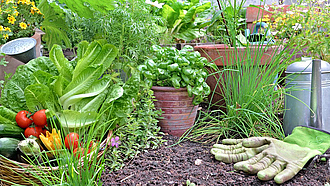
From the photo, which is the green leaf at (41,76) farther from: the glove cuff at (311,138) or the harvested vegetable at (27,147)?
the glove cuff at (311,138)

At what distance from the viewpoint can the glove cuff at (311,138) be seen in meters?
1.72

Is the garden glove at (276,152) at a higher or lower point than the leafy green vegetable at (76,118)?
lower

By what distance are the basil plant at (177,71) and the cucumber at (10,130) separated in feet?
3.01

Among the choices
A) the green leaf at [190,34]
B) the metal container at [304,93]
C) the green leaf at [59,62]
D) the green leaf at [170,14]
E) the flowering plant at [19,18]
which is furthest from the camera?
the green leaf at [190,34]

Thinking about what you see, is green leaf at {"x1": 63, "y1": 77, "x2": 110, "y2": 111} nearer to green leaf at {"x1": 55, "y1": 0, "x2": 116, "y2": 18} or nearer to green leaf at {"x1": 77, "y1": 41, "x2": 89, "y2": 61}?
green leaf at {"x1": 77, "y1": 41, "x2": 89, "y2": 61}

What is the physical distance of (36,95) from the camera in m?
1.67

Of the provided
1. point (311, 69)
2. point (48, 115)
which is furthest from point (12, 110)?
point (311, 69)

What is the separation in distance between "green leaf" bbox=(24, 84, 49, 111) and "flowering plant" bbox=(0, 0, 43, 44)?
1.01 m

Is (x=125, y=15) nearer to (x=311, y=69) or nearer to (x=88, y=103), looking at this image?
(x=88, y=103)

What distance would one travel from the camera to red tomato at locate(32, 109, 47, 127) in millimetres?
1608

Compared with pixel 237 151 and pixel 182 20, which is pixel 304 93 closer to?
pixel 237 151

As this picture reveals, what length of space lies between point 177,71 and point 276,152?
3.03 ft

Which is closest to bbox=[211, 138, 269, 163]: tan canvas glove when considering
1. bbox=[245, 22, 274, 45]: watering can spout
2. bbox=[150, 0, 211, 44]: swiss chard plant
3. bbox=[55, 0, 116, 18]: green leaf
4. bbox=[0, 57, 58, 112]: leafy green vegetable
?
bbox=[245, 22, 274, 45]: watering can spout

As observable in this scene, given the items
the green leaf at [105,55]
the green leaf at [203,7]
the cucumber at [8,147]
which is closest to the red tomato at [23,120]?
the cucumber at [8,147]
